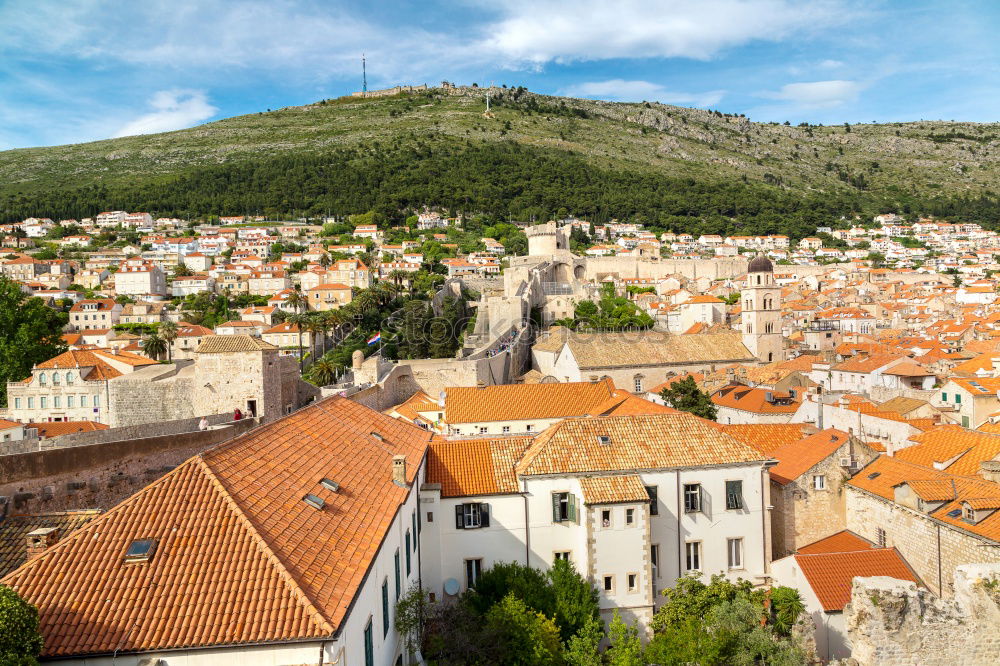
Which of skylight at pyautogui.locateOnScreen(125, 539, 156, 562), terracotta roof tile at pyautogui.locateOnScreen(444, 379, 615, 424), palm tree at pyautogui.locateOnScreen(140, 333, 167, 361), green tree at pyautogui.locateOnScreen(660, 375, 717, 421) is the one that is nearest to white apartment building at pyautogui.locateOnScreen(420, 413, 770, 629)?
skylight at pyautogui.locateOnScreen(125, 539, 156, 562)

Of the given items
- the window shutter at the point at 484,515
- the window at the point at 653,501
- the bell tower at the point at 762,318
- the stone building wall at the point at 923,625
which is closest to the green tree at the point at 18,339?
the window shutter at the point at 484,515

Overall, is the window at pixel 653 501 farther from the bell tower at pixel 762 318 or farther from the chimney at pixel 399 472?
the bell tower at pixel 762 318

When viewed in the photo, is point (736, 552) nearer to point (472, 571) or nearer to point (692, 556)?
point (692, 556)

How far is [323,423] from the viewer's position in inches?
521

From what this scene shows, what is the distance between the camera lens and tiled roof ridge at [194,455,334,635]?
639 cm

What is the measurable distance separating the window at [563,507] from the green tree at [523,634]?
2891 millimetres

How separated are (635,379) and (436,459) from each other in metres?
28.1

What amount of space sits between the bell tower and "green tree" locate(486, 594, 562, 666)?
1441 inches

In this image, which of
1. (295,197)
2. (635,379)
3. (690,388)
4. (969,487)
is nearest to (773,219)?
(295,197)

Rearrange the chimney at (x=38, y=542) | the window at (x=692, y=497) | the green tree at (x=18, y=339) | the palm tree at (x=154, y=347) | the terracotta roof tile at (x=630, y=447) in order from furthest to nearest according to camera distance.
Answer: the palm tree at (x=154, y=347), the green tree at (x=18, y=339), the window at (x=692, y=497), the terracotta roof tile at (x=630, y=447), the chimney at (x=38, y=542)

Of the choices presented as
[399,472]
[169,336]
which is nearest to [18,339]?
[169,336]

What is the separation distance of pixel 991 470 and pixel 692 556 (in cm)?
774

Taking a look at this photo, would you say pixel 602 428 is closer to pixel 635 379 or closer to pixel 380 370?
pixel 380 370

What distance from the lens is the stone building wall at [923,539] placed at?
13703 mm
